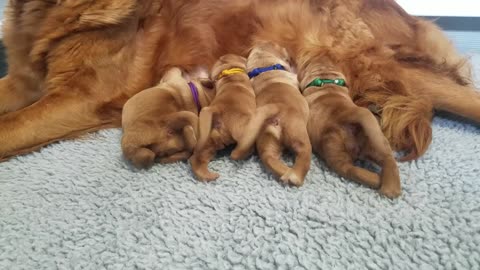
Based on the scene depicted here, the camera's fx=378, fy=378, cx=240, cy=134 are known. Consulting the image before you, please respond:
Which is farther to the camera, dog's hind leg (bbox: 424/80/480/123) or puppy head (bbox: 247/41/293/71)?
puppy head (bbox: 247/41/293/71)

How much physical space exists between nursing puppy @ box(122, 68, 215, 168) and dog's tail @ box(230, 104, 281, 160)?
0.13m

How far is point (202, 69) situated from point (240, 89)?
1.23 feet

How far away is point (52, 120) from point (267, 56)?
0.78 metres

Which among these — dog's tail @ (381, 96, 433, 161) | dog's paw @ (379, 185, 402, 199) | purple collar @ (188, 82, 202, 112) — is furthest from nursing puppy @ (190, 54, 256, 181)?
dog's tail @ (381, 96, 433, 161)

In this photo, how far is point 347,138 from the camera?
1.05 meters

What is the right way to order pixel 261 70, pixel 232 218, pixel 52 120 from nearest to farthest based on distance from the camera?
pixel 232 218, pixel 52 120, pixel 261 70

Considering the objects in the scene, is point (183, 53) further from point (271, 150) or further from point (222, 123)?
point (271, 150)

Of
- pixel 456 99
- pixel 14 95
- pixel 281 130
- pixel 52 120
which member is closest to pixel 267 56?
pixel 281 130

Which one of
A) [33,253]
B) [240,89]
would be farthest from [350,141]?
[33,253]

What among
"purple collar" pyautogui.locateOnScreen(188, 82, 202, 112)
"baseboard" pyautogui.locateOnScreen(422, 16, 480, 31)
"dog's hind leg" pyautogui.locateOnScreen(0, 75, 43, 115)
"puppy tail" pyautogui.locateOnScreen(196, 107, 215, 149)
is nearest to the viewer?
"puppy tail" pyautogui.locateOnScreen(196, 107, 215, 149)

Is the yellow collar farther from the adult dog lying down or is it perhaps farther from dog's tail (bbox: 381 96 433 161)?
dog's tail (bbox: 381 96 433 161)

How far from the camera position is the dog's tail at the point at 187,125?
3.54 feet

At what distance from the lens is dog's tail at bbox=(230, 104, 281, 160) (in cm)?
105

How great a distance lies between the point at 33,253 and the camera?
0.81m
